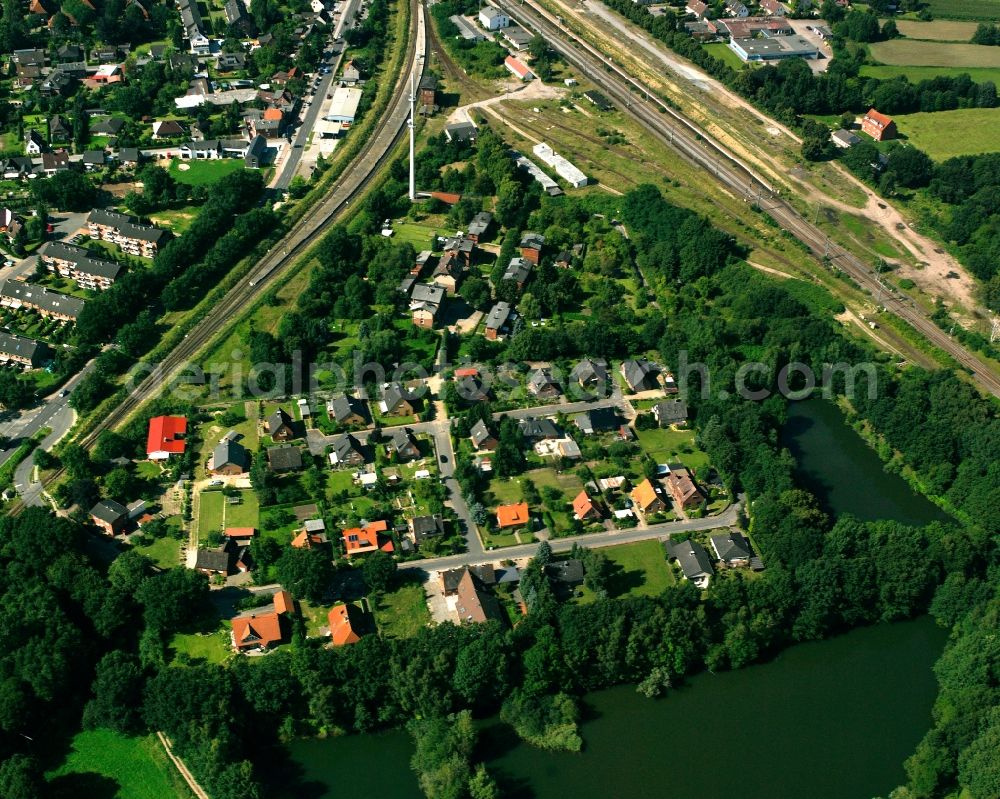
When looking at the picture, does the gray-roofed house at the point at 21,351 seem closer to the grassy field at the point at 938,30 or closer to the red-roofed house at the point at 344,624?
the red-roofed house at the point at 344,624

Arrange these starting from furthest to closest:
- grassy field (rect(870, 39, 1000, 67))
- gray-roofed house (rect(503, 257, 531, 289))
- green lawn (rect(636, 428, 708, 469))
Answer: grassy field (rect(870, 39, 1000, 67)) → gray-roofed house (rect(503, 257, 531, 289)) → green lawn (rect(636, 428, 708, 469))

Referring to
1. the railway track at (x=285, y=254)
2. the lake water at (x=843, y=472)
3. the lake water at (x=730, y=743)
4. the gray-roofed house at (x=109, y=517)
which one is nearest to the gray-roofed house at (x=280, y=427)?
the railway track at (x=285, y=254)

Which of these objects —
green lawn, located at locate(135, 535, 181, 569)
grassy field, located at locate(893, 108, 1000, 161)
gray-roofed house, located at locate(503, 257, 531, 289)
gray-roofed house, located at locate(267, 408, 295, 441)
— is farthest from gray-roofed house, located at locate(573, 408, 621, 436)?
grassy field, located at locate(893, 108, 1000, 161)

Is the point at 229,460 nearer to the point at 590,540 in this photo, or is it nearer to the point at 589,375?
the point at 590,540

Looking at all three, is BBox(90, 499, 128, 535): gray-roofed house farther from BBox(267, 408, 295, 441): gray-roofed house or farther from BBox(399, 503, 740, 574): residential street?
BBox(399, 503, 740, 574): residential street

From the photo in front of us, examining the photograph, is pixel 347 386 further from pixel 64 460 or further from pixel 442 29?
pixel 442 29

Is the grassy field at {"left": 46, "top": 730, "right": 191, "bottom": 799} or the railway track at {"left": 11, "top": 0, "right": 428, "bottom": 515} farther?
the railway track at {"left": 11, "top": 0, "right": 428, "bottom": 515}
